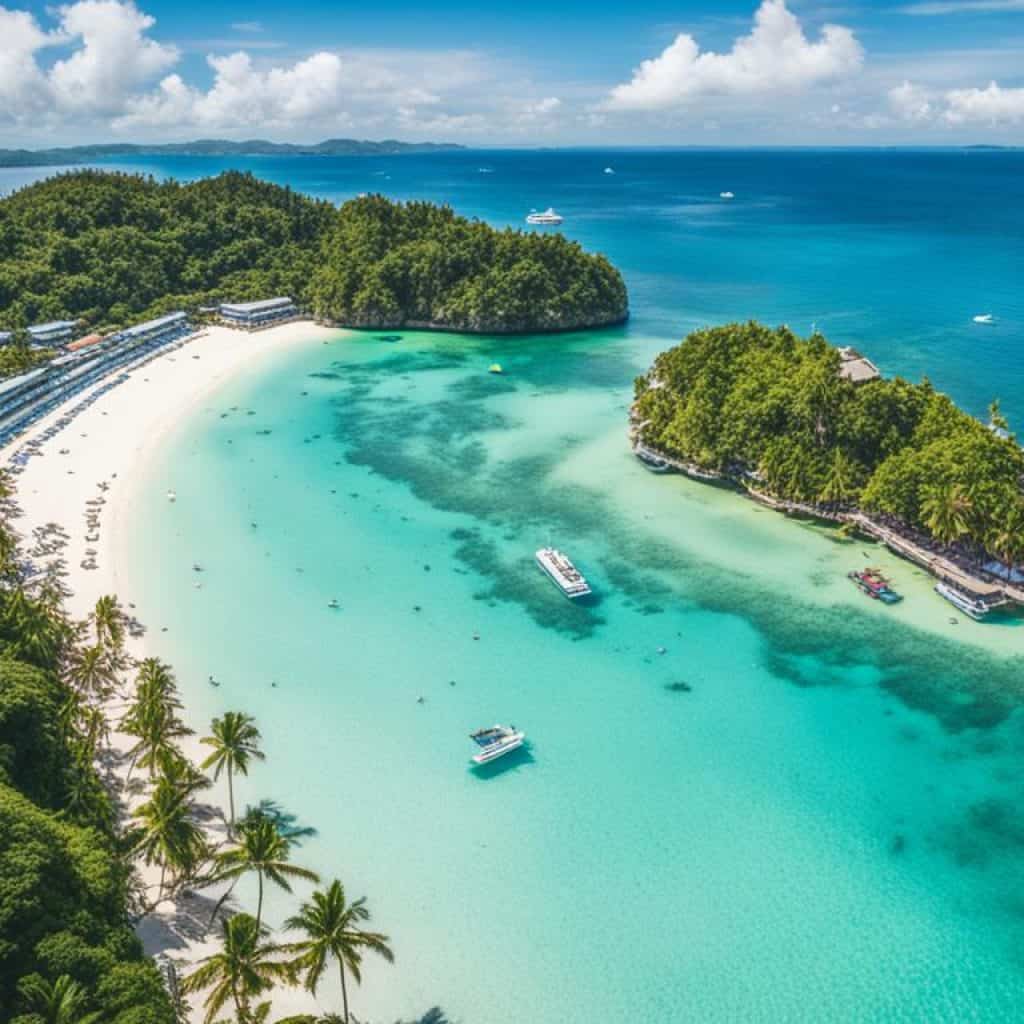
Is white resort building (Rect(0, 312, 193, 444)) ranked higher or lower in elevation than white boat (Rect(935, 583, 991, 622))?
higher

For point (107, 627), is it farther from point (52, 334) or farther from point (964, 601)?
point (52, 334)

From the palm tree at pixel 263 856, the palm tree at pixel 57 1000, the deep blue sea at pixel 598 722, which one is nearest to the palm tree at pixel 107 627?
the deep blue sea at pixel 598 722

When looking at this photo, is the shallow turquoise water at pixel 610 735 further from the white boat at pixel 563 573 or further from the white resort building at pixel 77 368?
the white resort building at pixel 77 368

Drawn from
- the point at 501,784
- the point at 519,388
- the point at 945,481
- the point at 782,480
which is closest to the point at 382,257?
the point at 519,388

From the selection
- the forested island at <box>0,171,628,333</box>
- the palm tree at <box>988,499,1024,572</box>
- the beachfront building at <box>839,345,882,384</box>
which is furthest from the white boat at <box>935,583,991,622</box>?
the forested island at <box>0,171,628,333</box>

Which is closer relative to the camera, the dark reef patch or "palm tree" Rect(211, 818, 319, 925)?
"palm tree" Rect(211, 818, 319, 925)

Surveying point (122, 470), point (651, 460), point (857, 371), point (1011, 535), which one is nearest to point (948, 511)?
point (1011, 535)

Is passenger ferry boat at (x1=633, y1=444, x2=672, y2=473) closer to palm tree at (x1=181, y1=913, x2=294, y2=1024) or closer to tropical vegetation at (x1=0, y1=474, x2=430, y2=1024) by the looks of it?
tropical vegetation at (x1=0, y1=474, x2=430, y2=1024)
